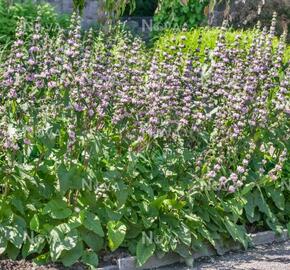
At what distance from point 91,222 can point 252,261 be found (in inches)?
45.6

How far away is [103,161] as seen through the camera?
5000 mm

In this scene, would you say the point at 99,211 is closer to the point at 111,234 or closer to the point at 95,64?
the point at 111,234

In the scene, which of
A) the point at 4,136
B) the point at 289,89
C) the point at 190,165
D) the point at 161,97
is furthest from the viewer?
the point at 289,89

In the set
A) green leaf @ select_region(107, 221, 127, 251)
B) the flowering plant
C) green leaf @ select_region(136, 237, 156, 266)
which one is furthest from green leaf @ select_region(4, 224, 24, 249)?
green leaf @ select_region(136, 237, 156, 266)

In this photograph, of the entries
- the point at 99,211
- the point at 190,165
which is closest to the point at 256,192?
the point at 190,165

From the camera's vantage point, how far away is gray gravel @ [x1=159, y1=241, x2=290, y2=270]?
4.97m

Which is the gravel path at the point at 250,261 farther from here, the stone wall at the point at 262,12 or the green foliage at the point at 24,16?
the stone wall at the point at 262,12

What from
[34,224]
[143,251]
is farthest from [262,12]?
[34,224]

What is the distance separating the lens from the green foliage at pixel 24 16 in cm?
1040

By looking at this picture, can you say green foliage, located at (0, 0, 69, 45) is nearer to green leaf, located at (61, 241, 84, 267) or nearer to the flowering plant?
the flowering plant

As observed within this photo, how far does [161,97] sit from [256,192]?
3.68 feet

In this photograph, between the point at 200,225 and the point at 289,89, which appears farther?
the point at 289,89

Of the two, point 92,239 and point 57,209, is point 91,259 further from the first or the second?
point 57,209

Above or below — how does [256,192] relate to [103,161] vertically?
below
